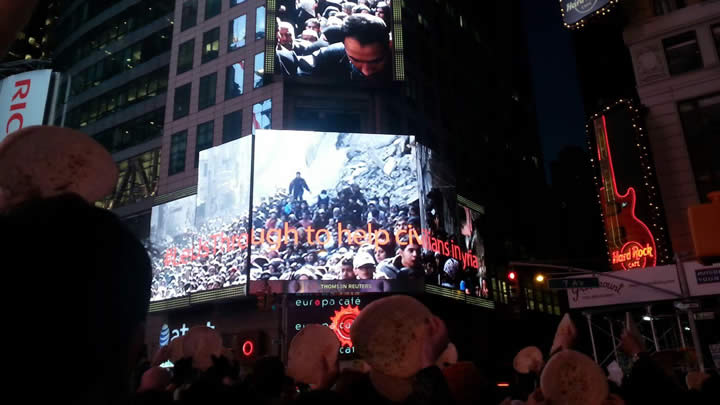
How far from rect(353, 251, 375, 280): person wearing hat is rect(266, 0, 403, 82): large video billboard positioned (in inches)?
458

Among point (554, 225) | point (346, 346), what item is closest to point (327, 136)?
point (346, 346)

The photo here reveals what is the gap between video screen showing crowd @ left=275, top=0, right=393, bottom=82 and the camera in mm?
31906

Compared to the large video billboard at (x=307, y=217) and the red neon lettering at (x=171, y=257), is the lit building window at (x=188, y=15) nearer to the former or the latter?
the large video billboard at (x=307, y=217)

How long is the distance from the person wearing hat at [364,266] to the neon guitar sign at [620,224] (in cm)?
1225

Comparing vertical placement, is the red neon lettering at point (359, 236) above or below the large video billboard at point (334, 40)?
below

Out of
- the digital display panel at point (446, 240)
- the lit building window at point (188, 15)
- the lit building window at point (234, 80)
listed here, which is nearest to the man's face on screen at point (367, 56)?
Result: the digital display panel at point (446, 240)

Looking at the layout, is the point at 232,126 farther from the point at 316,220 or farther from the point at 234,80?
the point at 316,220

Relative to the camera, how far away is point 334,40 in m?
32.7

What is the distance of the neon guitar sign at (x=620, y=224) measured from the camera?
1819 centimetres

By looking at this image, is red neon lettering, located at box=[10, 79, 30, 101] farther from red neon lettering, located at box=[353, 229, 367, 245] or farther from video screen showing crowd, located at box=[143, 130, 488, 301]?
red neon lettering, located at box=[353, 229, 367, 245]

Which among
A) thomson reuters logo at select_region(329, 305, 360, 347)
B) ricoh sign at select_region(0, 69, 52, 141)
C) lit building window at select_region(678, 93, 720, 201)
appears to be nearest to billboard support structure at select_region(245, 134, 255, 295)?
thomson reuters logo at select_region(329, 305, 360, 347)

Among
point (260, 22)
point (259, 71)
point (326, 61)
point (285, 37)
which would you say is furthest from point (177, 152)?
point (326, 61)

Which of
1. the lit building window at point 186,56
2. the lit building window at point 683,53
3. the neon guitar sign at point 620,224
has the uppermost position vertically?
the lit building window at point 186,56

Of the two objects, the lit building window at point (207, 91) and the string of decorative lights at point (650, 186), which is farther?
the lit building window at point (207, 91)
